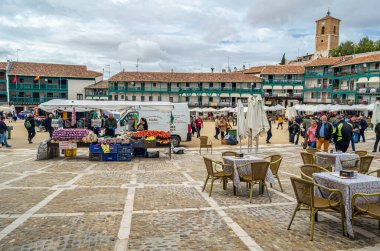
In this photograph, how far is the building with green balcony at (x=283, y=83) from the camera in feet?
200

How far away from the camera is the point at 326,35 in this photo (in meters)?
81.4

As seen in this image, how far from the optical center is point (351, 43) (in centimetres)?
6781

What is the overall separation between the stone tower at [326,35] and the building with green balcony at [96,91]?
55929mm

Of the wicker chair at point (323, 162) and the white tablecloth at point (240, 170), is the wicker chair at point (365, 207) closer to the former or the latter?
the white tablecloth at point (240, 170)

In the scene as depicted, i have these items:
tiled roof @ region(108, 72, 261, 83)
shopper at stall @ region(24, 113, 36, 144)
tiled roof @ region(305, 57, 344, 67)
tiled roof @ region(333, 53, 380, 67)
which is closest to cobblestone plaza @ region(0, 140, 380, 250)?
shopper at stall @ region(24, 113, 36, 144)

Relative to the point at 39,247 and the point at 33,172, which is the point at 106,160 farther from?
the point at 39,247

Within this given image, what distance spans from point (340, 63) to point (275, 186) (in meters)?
51.4

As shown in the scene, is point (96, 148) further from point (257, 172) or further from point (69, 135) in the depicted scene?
point (257, 172)

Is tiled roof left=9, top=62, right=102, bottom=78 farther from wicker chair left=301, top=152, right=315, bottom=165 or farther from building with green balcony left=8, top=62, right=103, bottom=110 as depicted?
wicker chair left=301, top=152, right=315, bottom=165

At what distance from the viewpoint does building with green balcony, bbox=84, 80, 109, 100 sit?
204 ft

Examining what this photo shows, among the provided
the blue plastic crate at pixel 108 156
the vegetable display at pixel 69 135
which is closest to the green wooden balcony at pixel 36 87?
the vegetable display at pixel 69 135

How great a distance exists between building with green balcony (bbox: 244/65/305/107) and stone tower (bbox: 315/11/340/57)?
2597 centimetres

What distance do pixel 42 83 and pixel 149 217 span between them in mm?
60888

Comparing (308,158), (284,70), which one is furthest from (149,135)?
(284,70)
